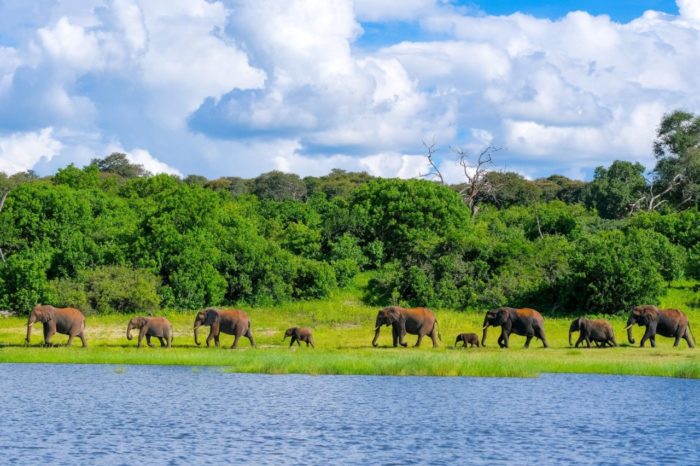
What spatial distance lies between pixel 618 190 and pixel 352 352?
2537 inches

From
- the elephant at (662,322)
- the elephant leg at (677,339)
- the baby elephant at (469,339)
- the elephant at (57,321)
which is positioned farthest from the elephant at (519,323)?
the elephant at (57,321)

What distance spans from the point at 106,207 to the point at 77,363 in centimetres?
3510

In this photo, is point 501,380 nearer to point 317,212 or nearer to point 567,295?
point 567,295

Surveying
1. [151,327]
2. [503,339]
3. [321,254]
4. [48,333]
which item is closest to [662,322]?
[503,339]

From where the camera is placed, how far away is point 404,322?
2057 inches

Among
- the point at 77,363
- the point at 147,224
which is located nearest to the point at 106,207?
the point at 147,224

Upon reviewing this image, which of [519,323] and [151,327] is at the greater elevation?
[519,323]

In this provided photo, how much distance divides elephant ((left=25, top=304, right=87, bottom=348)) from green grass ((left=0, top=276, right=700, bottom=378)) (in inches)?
44.0

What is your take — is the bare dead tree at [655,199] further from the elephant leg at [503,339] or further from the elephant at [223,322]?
the elephant at [223,322]

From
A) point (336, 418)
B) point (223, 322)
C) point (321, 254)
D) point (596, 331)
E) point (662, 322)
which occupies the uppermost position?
point (321, 254)

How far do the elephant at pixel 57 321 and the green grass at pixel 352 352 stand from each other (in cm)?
112

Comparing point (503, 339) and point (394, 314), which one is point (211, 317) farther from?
point (503, 339)

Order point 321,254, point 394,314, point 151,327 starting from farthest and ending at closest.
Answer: point 321,254 → point 394,314 → point 151,327

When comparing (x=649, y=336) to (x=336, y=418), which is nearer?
(x=336, y=418)
